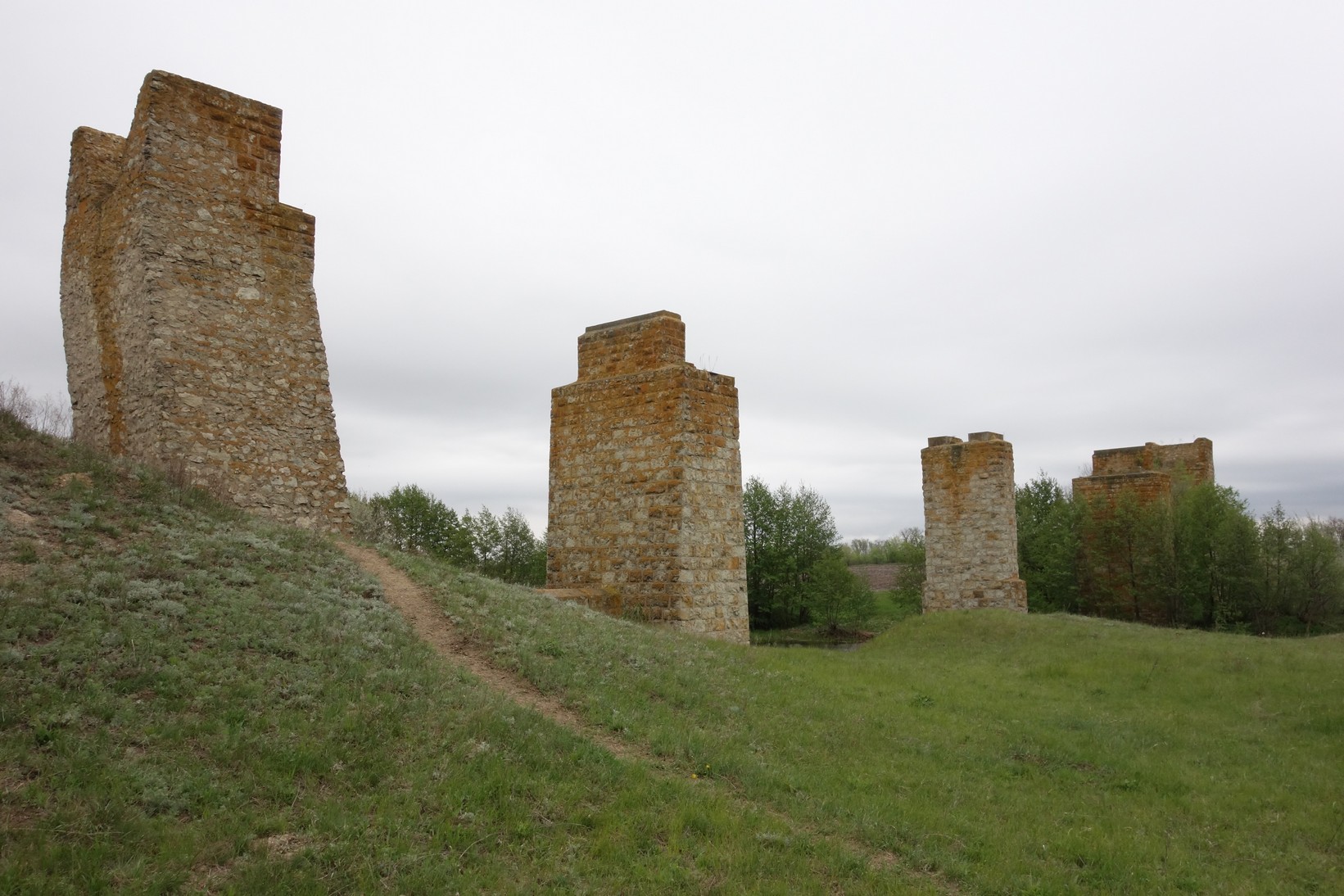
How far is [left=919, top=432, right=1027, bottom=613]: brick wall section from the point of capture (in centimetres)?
2091

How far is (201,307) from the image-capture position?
10.1 metres

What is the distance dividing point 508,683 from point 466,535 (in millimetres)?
20462

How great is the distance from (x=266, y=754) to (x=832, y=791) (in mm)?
4037

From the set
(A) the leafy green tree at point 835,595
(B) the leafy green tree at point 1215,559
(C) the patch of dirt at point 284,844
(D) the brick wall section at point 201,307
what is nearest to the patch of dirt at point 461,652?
(D) the brick wall section at point 201,307

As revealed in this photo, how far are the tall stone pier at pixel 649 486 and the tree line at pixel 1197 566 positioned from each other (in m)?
16.6

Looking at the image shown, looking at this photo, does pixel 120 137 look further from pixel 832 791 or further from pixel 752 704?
pixel 832 791

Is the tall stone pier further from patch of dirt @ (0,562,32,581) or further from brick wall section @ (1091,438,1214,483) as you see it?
brick wall section @ (1091,438,1214,483)

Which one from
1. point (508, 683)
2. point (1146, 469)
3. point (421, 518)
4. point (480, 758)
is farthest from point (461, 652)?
point (1146, 469)

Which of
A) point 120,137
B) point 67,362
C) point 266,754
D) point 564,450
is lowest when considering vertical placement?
point 266,754

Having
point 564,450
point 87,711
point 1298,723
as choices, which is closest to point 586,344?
point 564,450

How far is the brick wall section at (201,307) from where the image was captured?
32.2 ft

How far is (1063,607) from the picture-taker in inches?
1019

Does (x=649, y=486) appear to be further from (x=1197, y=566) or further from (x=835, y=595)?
(x=835, y=595)

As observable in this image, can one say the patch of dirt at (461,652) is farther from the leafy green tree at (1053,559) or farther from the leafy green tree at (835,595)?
the leafy green tree at (835,595)
